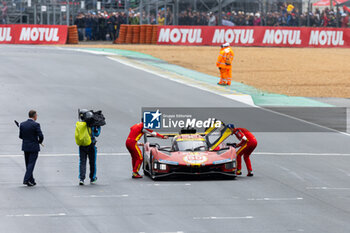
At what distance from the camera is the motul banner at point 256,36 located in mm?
59750

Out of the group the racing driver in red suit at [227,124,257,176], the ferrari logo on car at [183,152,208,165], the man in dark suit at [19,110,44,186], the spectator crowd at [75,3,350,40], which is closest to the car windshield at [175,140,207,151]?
the ferrari logo on car at [183,152,208,165]

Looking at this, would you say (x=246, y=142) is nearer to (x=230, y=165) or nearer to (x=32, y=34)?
(x=230, y=165)

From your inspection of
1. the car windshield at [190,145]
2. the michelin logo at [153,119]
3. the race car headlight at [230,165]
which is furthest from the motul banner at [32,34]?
the race car headlight at [230,165]

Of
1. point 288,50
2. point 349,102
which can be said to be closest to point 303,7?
point 288,50

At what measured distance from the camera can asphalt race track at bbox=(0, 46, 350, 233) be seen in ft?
43.2

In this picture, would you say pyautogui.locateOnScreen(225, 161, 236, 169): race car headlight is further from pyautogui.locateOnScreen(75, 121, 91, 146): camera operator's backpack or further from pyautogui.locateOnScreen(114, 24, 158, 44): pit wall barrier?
pyautogui.locateOnScreen(114, 24, 158, 44): pit wall barrier

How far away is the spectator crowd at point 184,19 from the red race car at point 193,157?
42.7 meters

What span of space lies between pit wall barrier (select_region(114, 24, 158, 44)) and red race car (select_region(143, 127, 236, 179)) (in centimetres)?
4194

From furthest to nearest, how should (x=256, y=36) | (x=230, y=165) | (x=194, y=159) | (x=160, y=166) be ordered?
(x=256, y=36)
(x=230, y=165)
(x=160, y=166)
(x=194, y=159)

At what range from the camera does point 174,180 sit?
58.2 ft

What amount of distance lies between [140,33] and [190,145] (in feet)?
139

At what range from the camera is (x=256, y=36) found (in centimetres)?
6091

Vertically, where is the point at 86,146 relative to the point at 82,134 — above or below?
below

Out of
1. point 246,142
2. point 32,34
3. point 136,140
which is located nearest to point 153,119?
point 136,140
